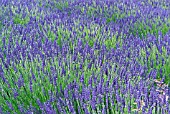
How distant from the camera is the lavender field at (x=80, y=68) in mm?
1925

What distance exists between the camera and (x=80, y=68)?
250cm

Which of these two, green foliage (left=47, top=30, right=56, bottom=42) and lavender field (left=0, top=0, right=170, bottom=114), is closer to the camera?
lavender field (left=0, top=0, right=170, bottom=114)

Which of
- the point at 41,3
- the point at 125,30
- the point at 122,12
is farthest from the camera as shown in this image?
the point at 41,3

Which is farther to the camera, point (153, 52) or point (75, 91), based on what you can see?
point (153, 52)

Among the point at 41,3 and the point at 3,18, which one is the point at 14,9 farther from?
the point at 41,3

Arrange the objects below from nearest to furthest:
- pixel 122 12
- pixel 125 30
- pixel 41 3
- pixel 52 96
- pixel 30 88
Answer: pixel 52 96, pixel 30 88, pixel 125 30, pixel 122 12, pixel 41 3

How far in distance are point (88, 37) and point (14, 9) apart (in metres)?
1.53

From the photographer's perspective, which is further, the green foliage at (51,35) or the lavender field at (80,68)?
the green foliage at (51,35)

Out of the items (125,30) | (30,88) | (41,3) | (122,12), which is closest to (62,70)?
(30,88)

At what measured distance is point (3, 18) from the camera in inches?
162

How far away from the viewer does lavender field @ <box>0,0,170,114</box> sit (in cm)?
192

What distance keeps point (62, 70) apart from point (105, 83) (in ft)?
1.21

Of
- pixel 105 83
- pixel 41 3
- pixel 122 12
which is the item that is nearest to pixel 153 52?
pixel 105 83

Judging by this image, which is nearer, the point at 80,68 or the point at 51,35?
the point at 80,68
